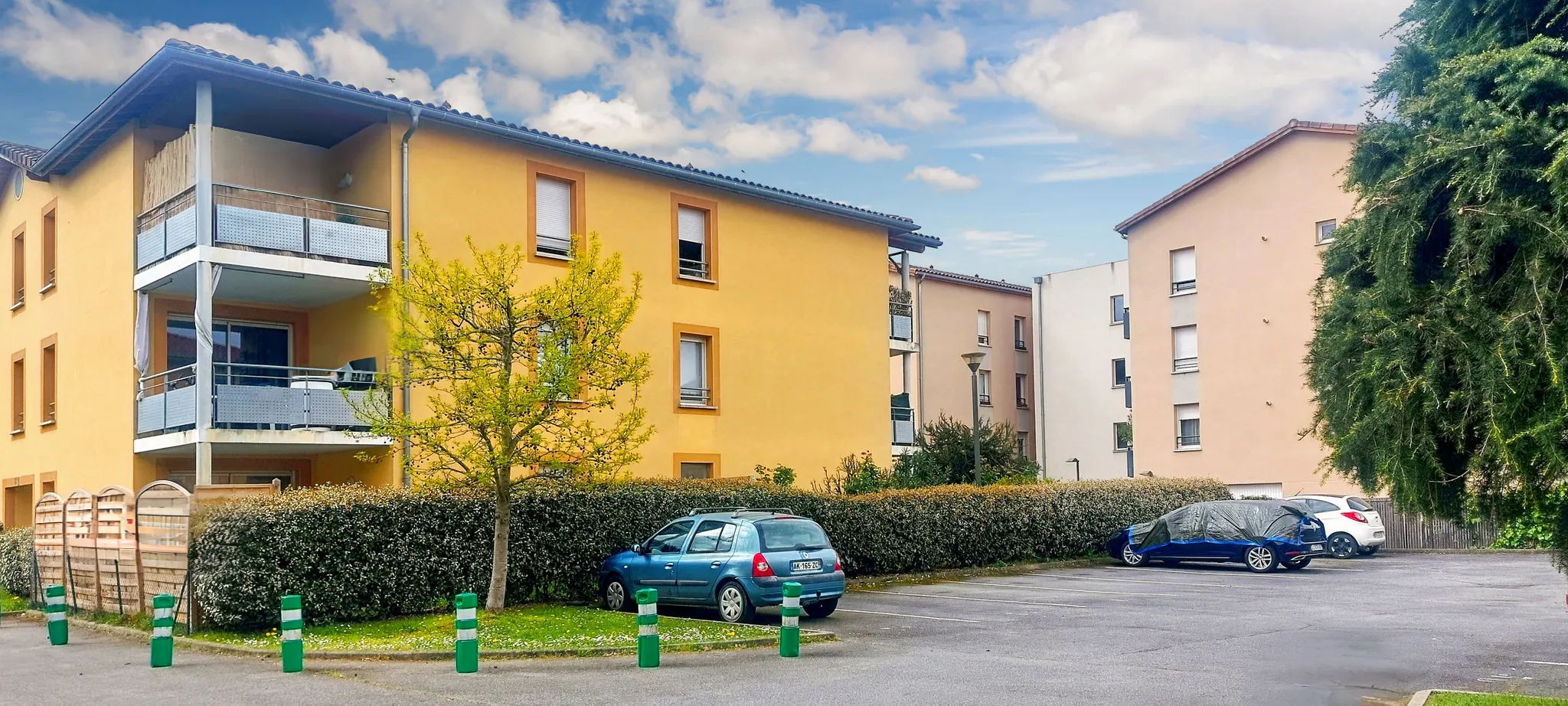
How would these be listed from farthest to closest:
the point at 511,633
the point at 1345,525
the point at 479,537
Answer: the point at 1345,525, the point at 479,537, the point at 511,633

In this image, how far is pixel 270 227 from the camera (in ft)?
63.2

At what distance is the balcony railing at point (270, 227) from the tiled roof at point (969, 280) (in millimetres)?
26072

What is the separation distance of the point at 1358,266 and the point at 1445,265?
3.06 ft

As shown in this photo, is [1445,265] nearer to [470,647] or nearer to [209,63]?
[470,647]

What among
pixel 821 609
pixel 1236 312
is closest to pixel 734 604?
pixel 821 609

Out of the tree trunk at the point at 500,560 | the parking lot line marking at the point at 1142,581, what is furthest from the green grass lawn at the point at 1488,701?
the parking lot line marking at the point at 1142,581

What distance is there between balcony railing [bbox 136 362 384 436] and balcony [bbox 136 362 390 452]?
11 millimetres

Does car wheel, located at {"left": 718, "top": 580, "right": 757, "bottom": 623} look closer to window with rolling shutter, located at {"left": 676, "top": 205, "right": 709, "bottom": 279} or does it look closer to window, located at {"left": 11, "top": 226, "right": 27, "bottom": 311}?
window with rolling shutter, located at {"left": 676, "top": 205, "right": 709, "bottom": 279}

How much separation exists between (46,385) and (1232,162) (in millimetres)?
29795

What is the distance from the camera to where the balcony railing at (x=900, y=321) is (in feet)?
98.6

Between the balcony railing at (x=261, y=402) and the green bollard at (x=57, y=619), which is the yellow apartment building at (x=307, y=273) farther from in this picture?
the green bollard at (x=57, y=619)

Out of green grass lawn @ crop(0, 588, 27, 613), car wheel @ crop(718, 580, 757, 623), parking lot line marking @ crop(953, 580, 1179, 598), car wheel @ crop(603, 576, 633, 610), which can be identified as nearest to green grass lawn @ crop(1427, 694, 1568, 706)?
car wheel @ crop(718, 580, 757, 623)

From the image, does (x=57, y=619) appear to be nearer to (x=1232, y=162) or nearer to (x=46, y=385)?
(x=46, y=385)

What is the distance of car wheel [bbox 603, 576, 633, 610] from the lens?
715 inches
